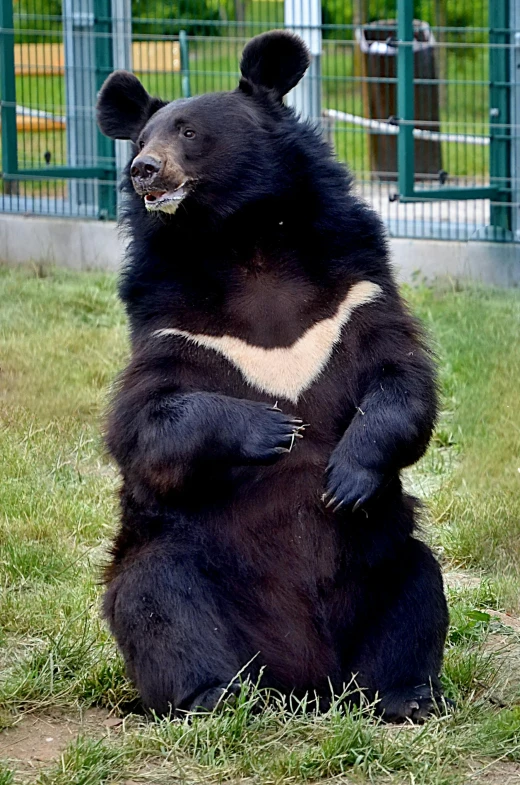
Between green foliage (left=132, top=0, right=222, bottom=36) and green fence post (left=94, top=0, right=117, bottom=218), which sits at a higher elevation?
green foliage (left=132, top=0, right=222, bottom=36)

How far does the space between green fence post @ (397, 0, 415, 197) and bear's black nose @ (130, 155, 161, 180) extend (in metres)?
5.87

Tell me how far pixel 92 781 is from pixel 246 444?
39.9 inches

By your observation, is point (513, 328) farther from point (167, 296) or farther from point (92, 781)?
point (92, 781)

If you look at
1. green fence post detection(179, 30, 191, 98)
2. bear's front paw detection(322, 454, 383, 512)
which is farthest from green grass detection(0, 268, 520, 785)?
green fence post detection(179, 30, 191, 98)

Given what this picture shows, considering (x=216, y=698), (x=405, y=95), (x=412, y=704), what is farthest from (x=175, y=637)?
(x=405, y=95)

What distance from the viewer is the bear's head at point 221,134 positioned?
416 cm

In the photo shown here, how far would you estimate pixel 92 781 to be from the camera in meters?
3.32

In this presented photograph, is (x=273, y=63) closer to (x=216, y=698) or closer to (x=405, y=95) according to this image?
(x=216, y=698)

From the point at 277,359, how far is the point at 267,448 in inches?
13.0

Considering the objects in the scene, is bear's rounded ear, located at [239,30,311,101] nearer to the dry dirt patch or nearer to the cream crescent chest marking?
the cream crescent chest marking

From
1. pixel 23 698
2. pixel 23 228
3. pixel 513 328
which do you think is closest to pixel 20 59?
pixel 23 228

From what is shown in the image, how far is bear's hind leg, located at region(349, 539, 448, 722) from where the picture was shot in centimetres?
395

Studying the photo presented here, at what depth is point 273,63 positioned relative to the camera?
177 inches

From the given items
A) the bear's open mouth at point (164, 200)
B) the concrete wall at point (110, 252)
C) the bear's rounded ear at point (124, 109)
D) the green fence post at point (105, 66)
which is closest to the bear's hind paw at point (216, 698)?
the bear's open mouth at point (164, 200)
